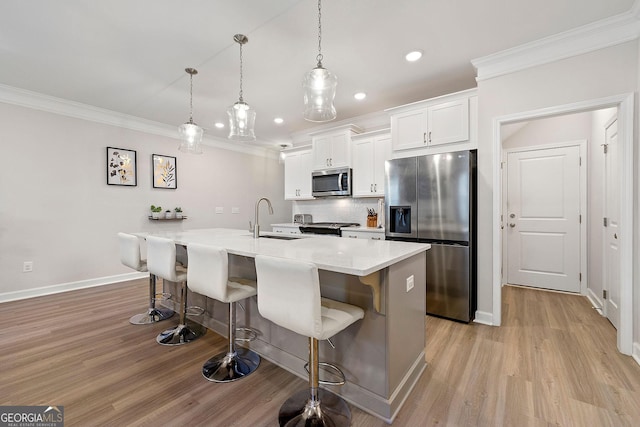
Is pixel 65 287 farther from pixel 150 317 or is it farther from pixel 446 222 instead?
pixel 446 222

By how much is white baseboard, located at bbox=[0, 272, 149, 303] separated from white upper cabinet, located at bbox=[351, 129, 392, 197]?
3959 mm

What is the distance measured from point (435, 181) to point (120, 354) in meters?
3.31

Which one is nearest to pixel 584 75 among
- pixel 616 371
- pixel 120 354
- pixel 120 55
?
pixel 616 371

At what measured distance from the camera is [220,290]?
1778 millimetres

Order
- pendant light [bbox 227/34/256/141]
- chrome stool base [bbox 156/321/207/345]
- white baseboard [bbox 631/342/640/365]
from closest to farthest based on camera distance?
1. white baseboard [bbox 631/342/640/365]
2. chrome stool base [bbox 156/321/207/345]
3. pendant light [bbox 227/34/256/141]

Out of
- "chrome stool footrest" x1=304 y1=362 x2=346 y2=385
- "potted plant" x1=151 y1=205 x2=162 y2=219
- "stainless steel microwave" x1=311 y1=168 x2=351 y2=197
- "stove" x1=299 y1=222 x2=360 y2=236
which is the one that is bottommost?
"chrome stool footrest" x1=304 y1=362 x2=346 y2=385

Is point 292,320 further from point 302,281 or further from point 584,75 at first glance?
point 584,75

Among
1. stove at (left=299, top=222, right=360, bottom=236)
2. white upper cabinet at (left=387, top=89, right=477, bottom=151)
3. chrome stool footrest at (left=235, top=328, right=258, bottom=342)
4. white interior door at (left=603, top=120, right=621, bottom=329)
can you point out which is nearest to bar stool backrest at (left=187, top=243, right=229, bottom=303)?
chrome stool footrest at (left=235, top=328, right=258, bottom=342)

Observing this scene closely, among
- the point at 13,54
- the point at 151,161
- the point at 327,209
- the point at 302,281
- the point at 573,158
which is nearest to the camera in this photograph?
the point at 302,281

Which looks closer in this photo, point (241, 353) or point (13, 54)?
point (241, 353)

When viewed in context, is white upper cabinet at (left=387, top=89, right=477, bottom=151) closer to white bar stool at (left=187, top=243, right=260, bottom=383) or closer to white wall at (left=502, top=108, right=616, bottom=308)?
white wall at (left=502, top=108, right=616, bottom=308)

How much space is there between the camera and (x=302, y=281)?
51.3 inches

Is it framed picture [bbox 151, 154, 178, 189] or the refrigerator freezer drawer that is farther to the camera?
framed picture [bbox 151, 154, 178, 189]

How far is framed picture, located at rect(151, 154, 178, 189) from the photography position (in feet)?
15.6
